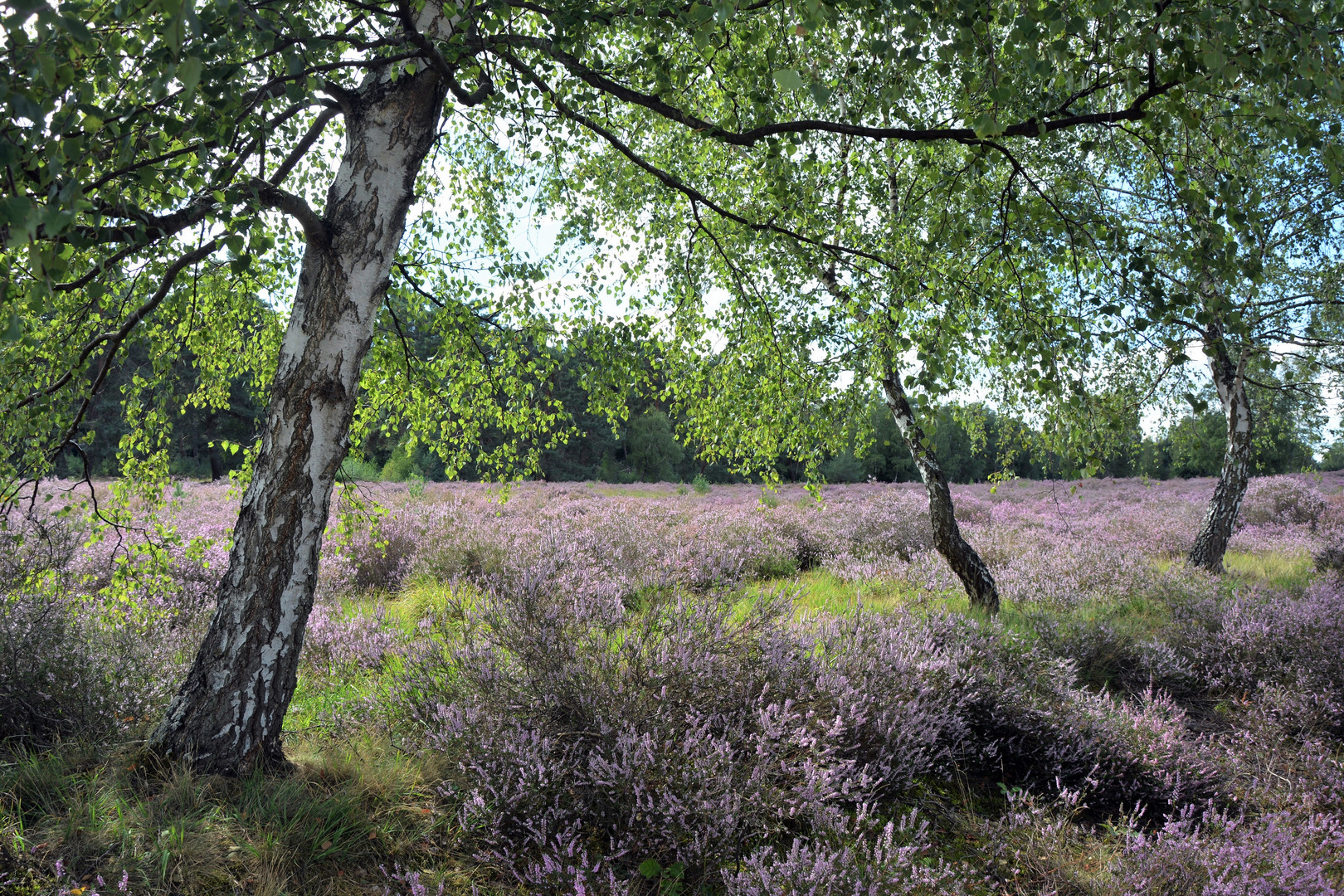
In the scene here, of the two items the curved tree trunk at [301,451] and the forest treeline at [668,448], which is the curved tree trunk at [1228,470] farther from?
the curved tree trunk at [301,451]

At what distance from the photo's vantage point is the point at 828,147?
6793 millimetres

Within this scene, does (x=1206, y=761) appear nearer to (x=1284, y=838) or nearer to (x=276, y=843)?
(x=1284, y=838)

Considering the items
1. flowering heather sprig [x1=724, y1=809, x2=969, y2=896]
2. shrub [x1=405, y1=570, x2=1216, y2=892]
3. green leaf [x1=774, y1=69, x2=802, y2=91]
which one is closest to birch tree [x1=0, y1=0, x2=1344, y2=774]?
green leaf [x1=774, y1=69, x2=802, y2=91]

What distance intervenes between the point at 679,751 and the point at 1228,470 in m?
8.75

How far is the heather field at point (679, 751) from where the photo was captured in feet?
8.20

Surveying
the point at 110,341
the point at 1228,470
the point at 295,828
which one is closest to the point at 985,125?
the point at 295,828

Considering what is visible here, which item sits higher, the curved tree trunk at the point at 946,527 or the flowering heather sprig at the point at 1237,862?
the curved tree trunk at the point at 946,527

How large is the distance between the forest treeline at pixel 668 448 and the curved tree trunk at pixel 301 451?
131cm

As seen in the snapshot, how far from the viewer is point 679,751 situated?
9.63ft

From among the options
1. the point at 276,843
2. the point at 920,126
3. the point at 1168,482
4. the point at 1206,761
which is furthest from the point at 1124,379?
the point at 1168,482

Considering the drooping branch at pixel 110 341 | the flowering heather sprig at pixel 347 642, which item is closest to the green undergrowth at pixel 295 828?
the flowering heather sprig at pixel 347 642

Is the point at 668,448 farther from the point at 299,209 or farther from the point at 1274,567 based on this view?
the point at 299,209

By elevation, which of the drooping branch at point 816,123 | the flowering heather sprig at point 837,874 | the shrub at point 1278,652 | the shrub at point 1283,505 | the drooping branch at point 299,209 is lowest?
the flowering heather sprig at point 837,874

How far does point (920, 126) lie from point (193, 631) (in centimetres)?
575
